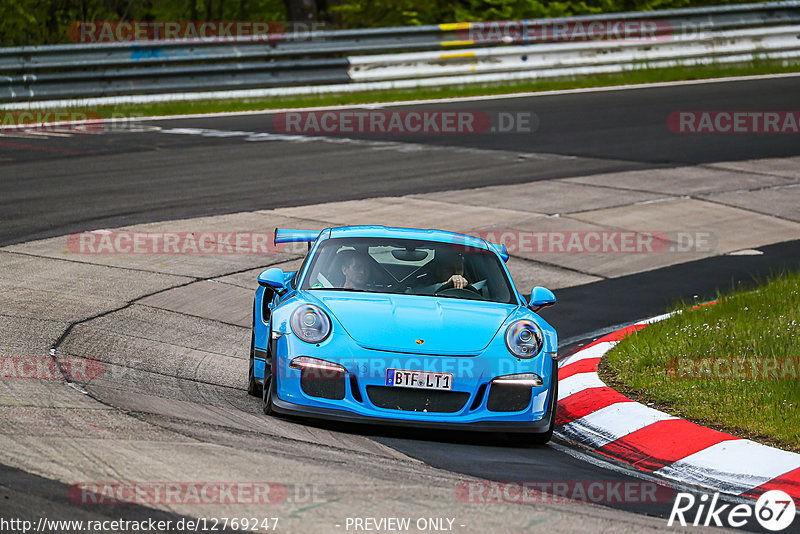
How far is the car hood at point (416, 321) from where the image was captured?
6586 millimetres

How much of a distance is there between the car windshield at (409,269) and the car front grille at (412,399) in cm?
108

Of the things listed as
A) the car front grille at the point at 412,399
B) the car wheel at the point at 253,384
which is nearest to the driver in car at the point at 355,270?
the car wheel at the point at 253,384

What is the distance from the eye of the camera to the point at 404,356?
21.3 ft

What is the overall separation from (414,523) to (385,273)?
121 inches

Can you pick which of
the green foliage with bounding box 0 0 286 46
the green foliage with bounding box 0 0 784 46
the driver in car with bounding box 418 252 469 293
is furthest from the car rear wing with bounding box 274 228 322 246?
the green foliage with bounding box 0 0 784 46

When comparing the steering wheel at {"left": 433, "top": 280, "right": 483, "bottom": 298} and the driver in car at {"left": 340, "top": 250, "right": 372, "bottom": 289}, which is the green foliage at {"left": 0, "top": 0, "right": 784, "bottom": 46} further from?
the steering wheel at {"left": 433, "top": 280, "right": 483, "bottom": 298}

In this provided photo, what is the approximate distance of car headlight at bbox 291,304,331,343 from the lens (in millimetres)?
6668

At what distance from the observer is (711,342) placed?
8.42 meters

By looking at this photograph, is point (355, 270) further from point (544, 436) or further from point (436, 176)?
point (436, 176)

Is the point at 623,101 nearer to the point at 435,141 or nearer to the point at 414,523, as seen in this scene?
the point at 435,141

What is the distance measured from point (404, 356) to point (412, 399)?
25 centimetres

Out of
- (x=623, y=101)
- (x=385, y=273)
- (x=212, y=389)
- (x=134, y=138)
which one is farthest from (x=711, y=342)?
(x=623, y=101)

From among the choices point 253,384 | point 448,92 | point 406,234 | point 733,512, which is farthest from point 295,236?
point 448,92

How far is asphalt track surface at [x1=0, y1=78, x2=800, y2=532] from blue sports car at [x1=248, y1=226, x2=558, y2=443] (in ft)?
0.70
